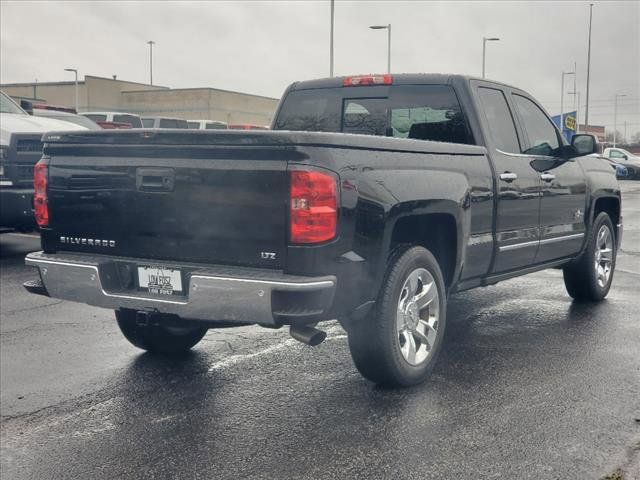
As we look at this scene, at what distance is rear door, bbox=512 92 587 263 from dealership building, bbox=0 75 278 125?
189ft

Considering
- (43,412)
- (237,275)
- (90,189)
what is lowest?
(43,412)

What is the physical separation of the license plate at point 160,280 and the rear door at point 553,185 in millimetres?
3184

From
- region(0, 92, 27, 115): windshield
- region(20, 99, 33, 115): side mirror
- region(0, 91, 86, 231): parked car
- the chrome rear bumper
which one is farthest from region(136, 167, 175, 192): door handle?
region(20, 99, 33, 115): side mirror

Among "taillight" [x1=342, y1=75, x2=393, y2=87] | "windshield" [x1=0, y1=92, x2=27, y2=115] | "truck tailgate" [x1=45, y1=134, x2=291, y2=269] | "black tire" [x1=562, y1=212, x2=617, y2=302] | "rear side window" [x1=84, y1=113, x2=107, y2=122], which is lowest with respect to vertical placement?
"black tire" [x1=562, y1=212, x2=617, y2=302]

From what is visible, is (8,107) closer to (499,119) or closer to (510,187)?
(499,119)

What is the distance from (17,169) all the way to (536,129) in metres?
6.20

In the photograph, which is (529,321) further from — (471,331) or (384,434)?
(384,434)

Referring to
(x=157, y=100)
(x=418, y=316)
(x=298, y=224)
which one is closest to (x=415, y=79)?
(x=418, y=316)

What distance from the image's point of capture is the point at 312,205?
3.92 m

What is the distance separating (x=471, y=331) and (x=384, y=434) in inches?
97.0

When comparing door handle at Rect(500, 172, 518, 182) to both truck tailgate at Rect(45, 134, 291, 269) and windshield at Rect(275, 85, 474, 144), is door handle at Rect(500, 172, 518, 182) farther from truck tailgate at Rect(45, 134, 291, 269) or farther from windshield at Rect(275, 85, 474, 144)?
truck tailgate at Rect(45, 134, 291, 269)

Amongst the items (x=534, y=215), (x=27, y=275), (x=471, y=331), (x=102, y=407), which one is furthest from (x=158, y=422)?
(x=27, y=275)

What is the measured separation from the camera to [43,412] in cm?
458

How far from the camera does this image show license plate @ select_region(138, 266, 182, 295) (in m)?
4.22
